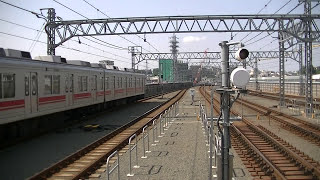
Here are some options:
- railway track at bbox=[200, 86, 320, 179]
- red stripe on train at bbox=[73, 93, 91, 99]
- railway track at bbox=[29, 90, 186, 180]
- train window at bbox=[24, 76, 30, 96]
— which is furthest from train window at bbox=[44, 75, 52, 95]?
railway track at bbox=[200, 86, 320, 179]

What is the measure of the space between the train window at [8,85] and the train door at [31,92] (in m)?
0.92

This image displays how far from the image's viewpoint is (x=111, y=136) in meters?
14.3

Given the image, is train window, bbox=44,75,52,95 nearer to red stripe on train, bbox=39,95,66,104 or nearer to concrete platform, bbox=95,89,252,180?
red stripe on train, bbox=39,95,66,104

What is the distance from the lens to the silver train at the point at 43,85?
38.7ft

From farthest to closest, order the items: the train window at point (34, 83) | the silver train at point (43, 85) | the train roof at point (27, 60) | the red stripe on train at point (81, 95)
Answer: the red stripe on train at point (81, 95)
the train window at point (34, 83)
the train roof at point (27, 60)
the silver train at point (43, 85)

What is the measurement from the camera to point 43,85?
14398 mm

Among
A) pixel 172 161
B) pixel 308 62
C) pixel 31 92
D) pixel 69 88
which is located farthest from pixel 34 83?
pixel 308 62

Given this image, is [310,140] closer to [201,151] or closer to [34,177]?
[201,151]

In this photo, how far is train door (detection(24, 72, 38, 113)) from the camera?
13000 millimetres

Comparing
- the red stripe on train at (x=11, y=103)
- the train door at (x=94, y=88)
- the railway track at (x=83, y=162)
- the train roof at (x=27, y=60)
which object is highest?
the train roof at (x=27, y=60)

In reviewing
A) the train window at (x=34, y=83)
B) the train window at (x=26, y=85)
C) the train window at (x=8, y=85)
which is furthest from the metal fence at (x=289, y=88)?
the train window at (x=8, y=85)

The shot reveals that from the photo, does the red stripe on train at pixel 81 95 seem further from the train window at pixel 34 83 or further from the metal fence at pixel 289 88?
the metal fence at pixel 289 88

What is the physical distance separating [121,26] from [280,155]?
17.9 meters

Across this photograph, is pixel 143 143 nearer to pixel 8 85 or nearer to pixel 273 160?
pixel 273 160
